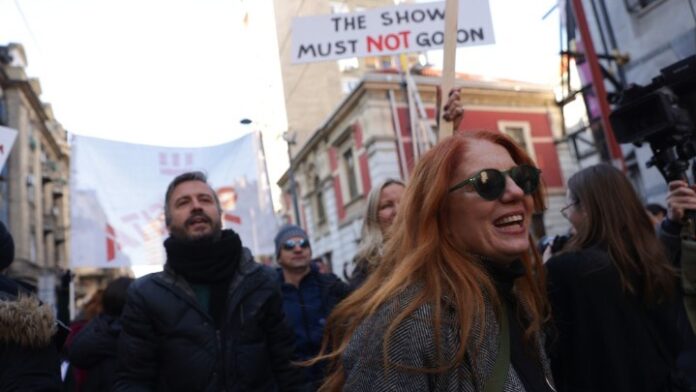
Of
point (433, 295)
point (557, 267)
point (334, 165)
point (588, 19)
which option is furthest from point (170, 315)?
point (334, 165)

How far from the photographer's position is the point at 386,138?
18453 mm

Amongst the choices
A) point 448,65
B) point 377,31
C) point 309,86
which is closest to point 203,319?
point 448,65

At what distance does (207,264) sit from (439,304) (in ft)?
4.88

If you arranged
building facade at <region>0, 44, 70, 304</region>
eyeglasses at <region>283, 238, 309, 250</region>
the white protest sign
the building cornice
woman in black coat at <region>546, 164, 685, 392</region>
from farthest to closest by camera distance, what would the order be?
building facade at <region>0, 44, 70, 304</region> → the building cornice → the white protest sign → eyeglasses at <region>283, 238, 309, 250</region> → woman in black coat at <region>546, 164, 685, 392</region>

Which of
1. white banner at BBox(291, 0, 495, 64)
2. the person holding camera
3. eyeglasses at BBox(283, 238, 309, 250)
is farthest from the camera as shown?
white banner at BBox(291, 0, 495, 64)

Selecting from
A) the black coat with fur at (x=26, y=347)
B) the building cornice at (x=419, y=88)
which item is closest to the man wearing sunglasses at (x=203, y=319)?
the black coat with fur at (x=26, y=347)

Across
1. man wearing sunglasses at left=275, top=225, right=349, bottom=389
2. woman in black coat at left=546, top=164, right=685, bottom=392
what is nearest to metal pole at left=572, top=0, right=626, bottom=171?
man wearing sunglasses at left=275, top=225, right=349, bottom=389

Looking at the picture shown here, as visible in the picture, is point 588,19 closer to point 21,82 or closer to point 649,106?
point 649,106

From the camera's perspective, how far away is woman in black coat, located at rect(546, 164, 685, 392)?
2.11m

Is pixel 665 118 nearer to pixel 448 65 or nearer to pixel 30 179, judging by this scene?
pixel 448 65

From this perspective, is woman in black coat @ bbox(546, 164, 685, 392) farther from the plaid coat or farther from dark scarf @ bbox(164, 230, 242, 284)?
dark scarf @ bbox(164, 230, 242, 284)

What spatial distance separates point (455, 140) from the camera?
1.57 metres

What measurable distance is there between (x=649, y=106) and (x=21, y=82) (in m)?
30.1

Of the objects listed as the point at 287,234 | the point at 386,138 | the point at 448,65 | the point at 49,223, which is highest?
the point at 49,223
